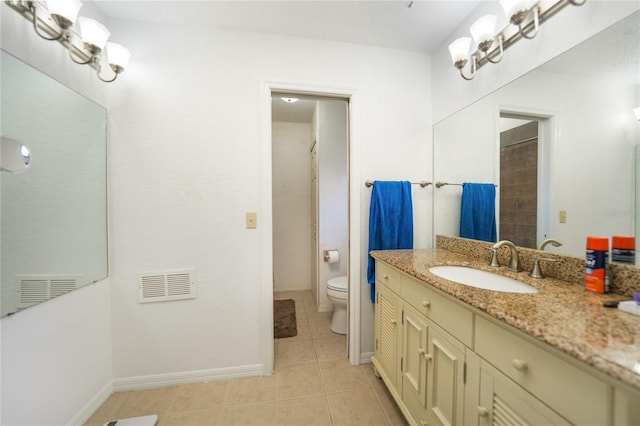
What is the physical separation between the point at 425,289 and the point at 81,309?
180 centimetres

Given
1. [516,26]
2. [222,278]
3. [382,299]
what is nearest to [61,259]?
[222,278]

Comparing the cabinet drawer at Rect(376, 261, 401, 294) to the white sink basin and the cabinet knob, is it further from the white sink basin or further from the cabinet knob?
the cabinet knob

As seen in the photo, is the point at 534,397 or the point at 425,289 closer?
the point at 534,397

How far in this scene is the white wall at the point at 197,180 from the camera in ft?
4.73

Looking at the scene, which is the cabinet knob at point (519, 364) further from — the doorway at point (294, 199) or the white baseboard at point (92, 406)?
the doorway at point (294, 199)

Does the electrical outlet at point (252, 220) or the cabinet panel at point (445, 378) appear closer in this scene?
the cabinet panel at point (445, 378)

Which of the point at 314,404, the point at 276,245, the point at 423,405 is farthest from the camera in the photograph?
the point at 276,245

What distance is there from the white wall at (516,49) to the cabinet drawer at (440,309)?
1.16m

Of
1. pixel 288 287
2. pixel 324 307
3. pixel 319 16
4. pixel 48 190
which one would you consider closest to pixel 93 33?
pixel 48 190

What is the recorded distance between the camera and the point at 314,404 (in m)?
1.33

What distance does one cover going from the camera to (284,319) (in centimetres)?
237

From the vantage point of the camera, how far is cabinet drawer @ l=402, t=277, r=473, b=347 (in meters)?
0.81

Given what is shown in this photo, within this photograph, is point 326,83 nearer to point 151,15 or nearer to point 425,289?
point 151,15

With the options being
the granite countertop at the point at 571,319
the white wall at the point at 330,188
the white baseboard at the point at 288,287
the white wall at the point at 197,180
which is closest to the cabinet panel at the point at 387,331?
the granite countertop at the point at 571,319
